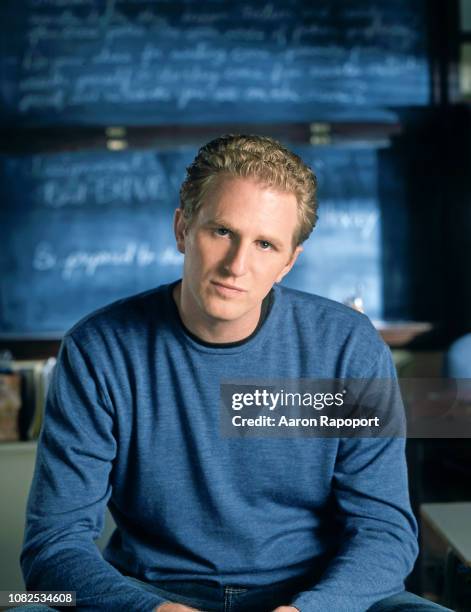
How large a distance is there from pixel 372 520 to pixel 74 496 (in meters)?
0.46

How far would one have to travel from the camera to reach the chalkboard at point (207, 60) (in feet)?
8.13

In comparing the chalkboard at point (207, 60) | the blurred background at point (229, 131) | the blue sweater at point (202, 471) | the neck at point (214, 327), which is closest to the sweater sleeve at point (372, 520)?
the blue sweater at point (202, 471)

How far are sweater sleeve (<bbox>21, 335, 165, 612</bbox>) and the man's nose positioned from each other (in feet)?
0.93

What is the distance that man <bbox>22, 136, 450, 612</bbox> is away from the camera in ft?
3.83

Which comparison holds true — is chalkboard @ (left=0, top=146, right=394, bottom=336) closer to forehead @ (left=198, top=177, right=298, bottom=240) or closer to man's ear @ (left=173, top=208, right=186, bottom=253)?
man's ear @ (left=173, top=208, right=186, bottom=253)

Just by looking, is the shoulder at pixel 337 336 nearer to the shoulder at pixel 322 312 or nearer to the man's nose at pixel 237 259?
the shoulder at pixel 322 312

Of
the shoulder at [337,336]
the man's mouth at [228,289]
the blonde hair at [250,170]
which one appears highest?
the blonde hair at [250,170]

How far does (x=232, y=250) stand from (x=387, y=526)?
19.6 inches

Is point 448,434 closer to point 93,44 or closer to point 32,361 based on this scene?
point 32,361

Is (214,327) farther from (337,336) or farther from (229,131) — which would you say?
(229,131)

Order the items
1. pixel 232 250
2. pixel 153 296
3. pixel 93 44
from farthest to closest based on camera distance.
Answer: pixel 93 44, pixel 153 296, pixel 232 250

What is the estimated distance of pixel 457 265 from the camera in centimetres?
256

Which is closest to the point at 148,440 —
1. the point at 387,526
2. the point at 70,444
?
the point at 70,444

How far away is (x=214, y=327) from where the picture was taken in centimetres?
122
